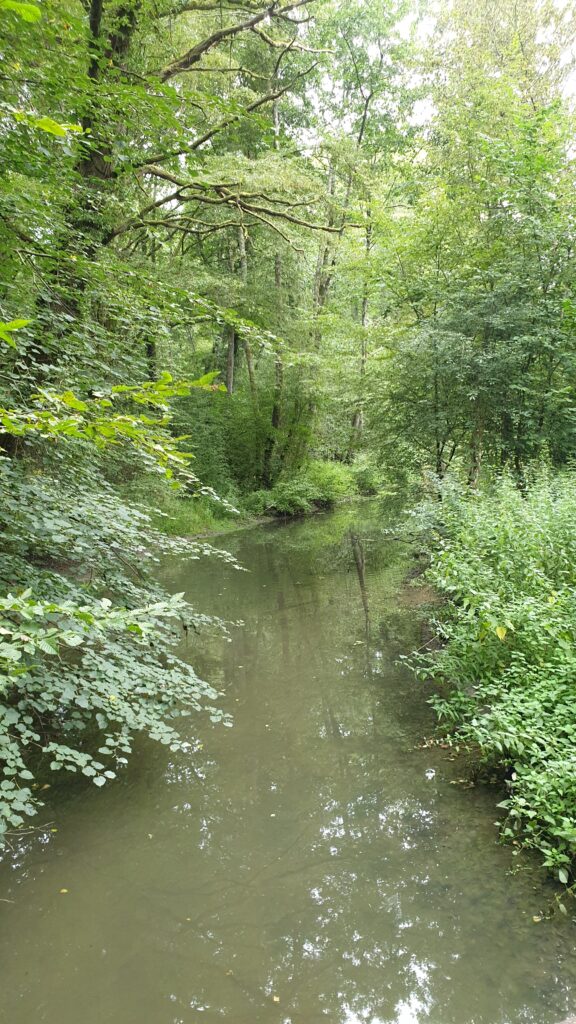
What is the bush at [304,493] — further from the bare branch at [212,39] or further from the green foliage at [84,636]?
the green foliage at [84,636]

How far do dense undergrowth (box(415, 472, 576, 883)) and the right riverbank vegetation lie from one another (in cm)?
3

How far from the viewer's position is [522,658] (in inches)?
142

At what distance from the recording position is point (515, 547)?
446cm

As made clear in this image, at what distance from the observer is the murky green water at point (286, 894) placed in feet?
8.01

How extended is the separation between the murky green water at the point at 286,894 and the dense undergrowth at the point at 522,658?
1.11ft

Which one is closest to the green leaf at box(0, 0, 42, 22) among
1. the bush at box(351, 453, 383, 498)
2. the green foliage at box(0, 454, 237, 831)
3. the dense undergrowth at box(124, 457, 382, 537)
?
the green foliage at box(0, 454, 237, 831)

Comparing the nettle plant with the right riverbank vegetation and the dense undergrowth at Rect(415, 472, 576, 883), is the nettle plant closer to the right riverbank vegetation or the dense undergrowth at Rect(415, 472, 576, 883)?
the right riverbank vegetation

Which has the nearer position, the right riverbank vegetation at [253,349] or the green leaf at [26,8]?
the green leaf at [26,8]

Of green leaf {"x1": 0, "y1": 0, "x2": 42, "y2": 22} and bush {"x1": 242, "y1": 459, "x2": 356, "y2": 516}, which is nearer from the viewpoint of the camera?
green leaf {"x1": 0, "y1": 0, "x2": 42, "y2": 22}

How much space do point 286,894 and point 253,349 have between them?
6.69m

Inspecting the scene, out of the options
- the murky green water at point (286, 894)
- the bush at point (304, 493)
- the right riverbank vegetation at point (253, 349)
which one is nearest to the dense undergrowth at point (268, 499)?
the bush at point (304, 493)

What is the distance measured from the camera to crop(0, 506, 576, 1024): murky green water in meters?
2.44

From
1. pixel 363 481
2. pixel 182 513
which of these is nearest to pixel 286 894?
pixel 182 513

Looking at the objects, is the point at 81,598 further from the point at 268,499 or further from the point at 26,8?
the point at 268,499
